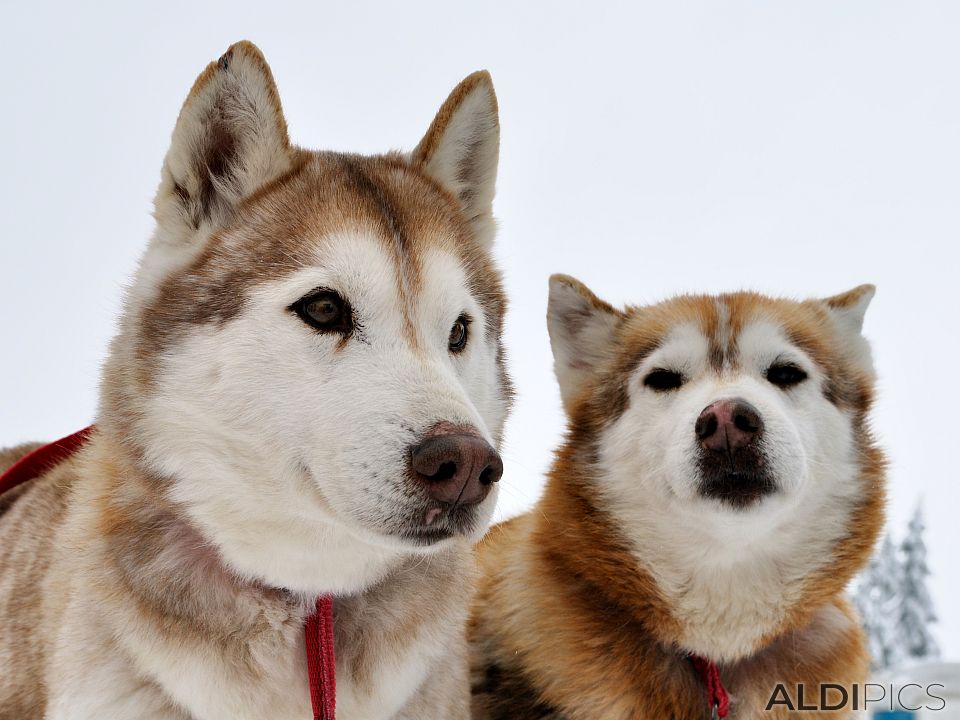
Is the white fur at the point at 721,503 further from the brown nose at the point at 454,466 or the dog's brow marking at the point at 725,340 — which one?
the brown nose at the point at 454,466

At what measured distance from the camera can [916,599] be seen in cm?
934

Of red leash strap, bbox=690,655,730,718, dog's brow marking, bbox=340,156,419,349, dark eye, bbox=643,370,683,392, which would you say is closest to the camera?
dog's brow marking, bbox=340,156,419,349

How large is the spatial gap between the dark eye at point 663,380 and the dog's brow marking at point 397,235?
1.70 m

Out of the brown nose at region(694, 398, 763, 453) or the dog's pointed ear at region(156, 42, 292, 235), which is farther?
the brown nose at region(694, 398, 763, 453)

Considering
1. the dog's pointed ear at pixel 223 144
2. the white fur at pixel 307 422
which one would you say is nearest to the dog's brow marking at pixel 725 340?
the white fur at pixel 307 422

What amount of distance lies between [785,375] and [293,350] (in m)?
2.36

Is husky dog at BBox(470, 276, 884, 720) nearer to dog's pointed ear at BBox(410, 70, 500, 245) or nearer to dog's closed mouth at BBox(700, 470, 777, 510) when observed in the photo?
dog's closed mouth at BBox(700, 470, 777, 510)

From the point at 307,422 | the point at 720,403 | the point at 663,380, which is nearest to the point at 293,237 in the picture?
the point at 307,422

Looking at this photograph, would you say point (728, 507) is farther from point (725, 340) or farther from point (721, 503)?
point (725, 340)

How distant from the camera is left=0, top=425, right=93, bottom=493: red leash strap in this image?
394 cm

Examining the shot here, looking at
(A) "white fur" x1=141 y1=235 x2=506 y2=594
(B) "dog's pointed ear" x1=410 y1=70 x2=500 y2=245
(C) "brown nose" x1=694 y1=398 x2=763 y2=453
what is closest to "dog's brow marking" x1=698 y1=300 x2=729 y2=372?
(C) "brown nose" x1=694 y1=398 x2=763 y2=453

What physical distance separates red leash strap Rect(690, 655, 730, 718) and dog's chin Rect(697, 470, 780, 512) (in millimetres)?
610

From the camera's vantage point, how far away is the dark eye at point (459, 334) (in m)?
2.90

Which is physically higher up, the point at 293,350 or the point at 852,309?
the point at 293,350
